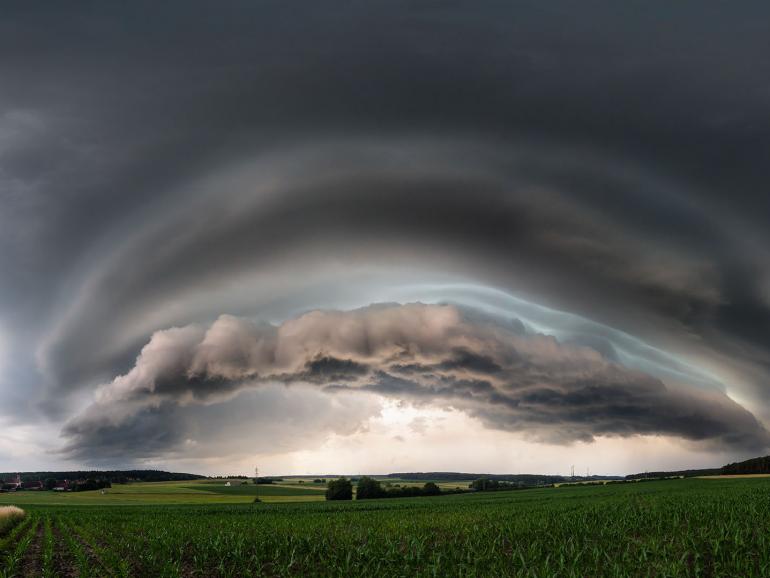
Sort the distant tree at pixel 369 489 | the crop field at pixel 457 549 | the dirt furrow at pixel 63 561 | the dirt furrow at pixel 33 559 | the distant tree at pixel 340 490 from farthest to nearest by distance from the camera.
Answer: the distant tree at pixel 340 490
the distant tree at pixel 369 489
the dirt furrow at pixel 33 559
the dirt furrow at pixel 63 561
the crop field at pixel 457 549

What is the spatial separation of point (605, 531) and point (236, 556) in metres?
18.5

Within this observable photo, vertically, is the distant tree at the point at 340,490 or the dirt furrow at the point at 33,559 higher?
the dirt furrow at the point at 33,559

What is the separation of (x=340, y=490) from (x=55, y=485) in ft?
373

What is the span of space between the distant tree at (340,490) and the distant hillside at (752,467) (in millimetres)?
115097

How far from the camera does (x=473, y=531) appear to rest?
30.7m

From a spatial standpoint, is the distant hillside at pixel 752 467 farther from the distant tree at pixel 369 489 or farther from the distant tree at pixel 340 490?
the distant tree at pixel 340 490

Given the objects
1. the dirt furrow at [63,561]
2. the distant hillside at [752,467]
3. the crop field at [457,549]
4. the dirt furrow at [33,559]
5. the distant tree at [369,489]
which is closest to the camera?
the crop field at [457,549]

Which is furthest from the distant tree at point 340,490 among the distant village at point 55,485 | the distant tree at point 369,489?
the distant village at point 55,485

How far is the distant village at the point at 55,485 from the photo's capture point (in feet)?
542

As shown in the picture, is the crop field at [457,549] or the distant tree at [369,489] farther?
the distant tree at [369,489]

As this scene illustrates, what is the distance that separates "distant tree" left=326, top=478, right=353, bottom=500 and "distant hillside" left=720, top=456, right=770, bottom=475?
378 ft

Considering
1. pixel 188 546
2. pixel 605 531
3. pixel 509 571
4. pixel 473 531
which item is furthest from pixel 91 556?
pixel 605 531

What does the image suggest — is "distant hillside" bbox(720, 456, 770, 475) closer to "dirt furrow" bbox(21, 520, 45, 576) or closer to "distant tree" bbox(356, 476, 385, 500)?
"distant tree" bbox(356, 476, 385, 500)

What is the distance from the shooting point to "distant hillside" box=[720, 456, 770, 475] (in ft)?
520
